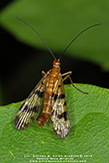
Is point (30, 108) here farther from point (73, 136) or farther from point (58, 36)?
point (58, 36)

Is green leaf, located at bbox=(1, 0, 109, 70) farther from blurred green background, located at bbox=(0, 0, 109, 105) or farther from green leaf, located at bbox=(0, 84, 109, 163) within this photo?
green leaf, located at bbox=(0, 84, 109, 163)

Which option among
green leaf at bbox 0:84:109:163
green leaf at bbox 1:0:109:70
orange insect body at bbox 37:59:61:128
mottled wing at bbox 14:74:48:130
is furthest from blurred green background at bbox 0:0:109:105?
green leaf at bbox 0:84:109:163

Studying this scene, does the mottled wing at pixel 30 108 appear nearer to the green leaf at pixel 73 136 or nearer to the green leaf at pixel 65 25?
the green leaf at pixel 73 136

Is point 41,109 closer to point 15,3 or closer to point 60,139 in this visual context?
point 60,139

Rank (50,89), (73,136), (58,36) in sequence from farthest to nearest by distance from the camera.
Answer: (58,36)
(50,89)
(73,136)

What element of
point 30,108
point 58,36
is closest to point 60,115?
point 30,108

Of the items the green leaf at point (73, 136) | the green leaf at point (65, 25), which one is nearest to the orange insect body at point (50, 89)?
the green leaf at point (73, 136)

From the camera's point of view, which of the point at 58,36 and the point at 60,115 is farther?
the point at 58,36

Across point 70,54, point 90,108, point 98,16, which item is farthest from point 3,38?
point 90,108
